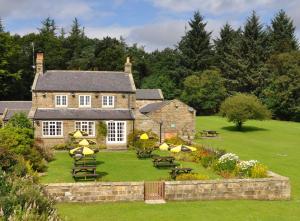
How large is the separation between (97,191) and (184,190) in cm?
438

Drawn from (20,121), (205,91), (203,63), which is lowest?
(20,121)

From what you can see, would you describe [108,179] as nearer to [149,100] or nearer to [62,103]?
[62,103]

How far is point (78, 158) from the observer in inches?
1245

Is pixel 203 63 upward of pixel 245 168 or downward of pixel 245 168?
upward

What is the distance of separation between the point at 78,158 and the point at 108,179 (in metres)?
7.10

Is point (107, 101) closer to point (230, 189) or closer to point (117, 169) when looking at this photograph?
point (117, 169)

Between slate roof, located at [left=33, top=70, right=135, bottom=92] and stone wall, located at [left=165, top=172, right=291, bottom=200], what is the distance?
2438cm

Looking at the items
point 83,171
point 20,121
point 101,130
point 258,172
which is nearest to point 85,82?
point 101,130

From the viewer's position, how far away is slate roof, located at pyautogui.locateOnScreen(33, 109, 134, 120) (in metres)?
40.8

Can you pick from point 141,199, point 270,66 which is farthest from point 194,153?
point 270,66

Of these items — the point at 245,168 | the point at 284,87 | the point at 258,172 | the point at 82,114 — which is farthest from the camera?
the point at 284,87

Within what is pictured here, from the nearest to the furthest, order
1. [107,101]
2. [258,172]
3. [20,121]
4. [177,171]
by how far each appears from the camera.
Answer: [258,172]
[177,171]
[20,121]
[107,101]

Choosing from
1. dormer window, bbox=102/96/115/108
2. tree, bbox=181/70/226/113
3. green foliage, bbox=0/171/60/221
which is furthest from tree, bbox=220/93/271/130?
green foliage, bbox=0/171/60/221

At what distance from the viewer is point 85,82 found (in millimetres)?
44750
